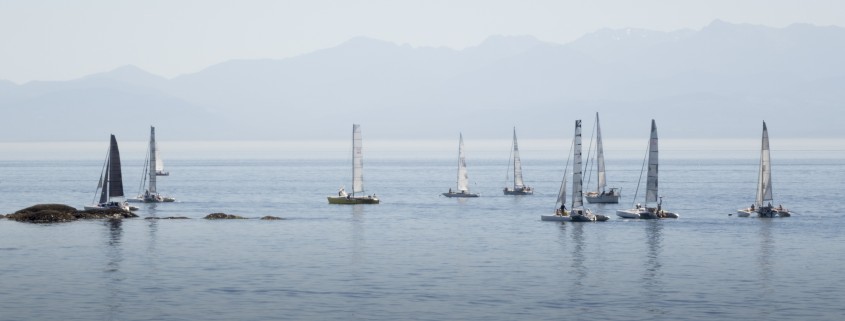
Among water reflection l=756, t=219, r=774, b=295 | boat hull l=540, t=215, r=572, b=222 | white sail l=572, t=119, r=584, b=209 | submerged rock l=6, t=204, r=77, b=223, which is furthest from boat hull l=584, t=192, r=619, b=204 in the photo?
submerged rock l=6, t=204, r=77, b=223

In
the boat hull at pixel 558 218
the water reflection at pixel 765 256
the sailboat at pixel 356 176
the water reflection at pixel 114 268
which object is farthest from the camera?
the sailboat at pixel 356 176

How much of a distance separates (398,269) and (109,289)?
17.4 meters

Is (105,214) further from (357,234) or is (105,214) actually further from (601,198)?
(601,198)

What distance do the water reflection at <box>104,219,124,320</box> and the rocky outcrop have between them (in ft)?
8.78

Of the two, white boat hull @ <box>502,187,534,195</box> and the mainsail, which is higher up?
the mainsail

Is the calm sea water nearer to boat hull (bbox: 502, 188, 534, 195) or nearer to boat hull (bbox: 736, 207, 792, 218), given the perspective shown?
boat hull (bbox: 736, 207, 792, 218)

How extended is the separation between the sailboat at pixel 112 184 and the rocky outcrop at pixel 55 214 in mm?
1569

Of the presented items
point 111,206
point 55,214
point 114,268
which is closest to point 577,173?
point 111,206

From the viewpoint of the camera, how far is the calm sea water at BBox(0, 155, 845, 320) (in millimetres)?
55938

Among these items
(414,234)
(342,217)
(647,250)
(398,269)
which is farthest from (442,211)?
(398,269)

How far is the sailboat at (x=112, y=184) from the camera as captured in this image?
10900 cm

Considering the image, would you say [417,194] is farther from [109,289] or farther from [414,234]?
[109,289]

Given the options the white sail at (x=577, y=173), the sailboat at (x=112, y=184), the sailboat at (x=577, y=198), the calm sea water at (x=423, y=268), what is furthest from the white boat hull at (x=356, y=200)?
the white sail at (x=577, y=173)

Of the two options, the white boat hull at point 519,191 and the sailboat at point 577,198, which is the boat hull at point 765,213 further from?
the white boat hull at point 519,191
